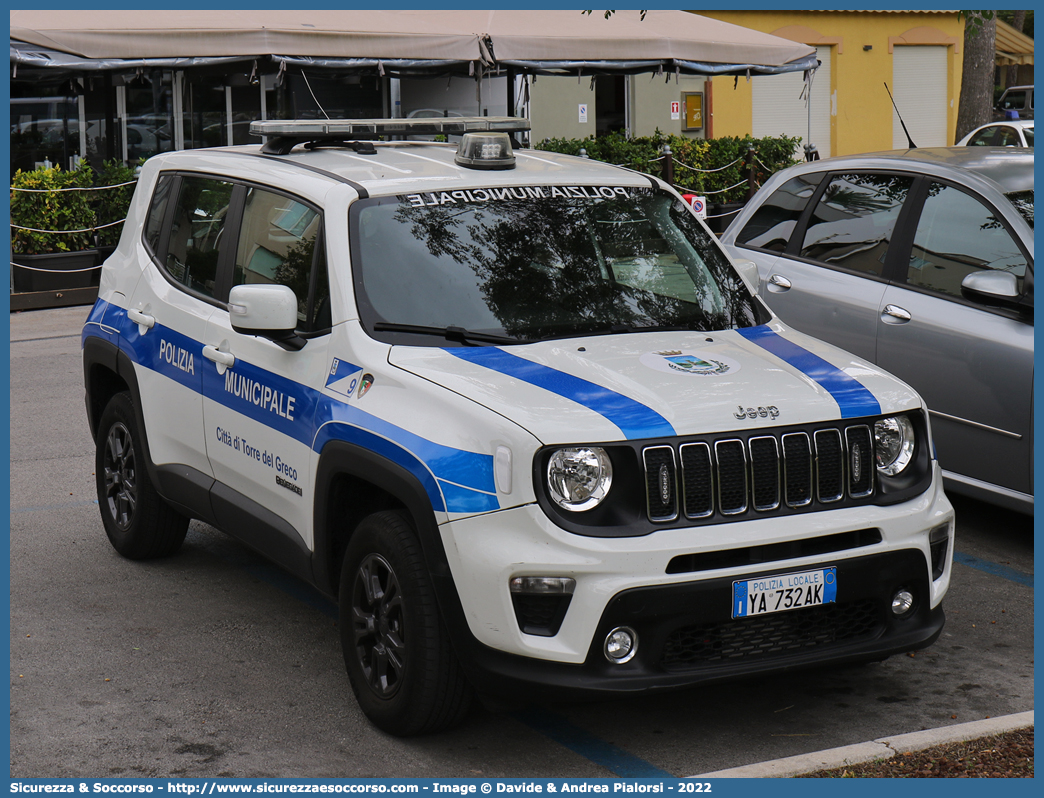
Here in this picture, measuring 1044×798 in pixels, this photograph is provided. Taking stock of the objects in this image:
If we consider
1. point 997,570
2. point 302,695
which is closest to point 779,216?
point 997,570

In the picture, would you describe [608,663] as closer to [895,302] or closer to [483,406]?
[483,406]

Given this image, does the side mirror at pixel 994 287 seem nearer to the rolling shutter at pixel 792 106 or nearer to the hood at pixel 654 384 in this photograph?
the hood at pixel 654 384

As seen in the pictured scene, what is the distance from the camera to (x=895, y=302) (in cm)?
641

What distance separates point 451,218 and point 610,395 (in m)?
1.23

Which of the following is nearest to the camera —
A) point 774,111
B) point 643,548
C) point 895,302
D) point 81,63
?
point 643,548

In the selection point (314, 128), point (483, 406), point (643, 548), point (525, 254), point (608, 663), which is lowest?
point (608, 663)

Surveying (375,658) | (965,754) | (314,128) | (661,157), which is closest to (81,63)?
(661,157)

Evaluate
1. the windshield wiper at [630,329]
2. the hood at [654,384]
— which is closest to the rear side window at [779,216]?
the windshield wiper at [630,329]

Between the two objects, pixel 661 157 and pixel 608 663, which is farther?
pixel 661 157

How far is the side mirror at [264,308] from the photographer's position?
14.8 ft

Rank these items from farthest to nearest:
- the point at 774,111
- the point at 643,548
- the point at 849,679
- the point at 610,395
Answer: the point at 774,111 < the point at 849,679 < the point at 610,395 < the point at 643,548

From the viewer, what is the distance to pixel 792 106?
96.0 ft

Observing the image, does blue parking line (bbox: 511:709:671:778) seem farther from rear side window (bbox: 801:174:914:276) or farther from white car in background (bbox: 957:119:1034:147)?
white car in background (bbox: 957:119:1034:147)

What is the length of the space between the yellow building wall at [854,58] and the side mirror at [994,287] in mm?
22392
